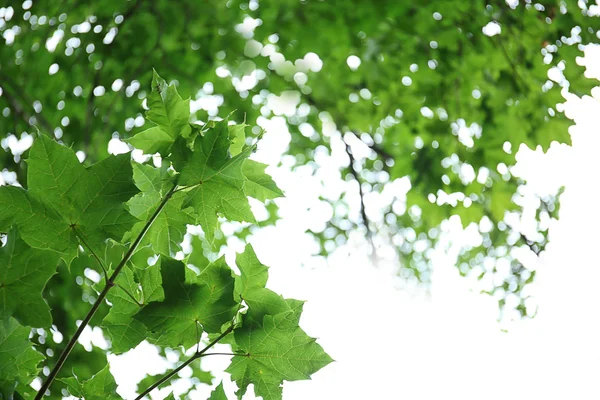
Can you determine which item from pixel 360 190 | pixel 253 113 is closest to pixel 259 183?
pixel 253 113

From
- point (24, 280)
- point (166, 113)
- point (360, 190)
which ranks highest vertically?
point (166, 113)

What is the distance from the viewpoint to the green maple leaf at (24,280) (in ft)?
1.96

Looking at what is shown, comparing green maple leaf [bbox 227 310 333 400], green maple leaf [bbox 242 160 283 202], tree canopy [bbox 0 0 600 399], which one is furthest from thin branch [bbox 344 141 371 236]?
green maple leaf [bbox 227 310 333 400]

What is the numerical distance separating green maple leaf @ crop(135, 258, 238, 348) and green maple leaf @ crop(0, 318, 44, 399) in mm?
135

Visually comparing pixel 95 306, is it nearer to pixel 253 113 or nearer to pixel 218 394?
pixel 218 394

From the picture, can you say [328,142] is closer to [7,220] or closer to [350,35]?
[350,35]

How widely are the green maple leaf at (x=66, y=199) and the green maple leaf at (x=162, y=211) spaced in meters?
0.04

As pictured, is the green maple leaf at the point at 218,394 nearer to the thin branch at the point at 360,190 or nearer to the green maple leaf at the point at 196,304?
the green maple leaf at the point at 196,304

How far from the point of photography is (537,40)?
2.54m

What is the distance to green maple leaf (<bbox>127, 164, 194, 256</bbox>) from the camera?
0.60m

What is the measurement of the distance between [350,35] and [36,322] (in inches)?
91.3

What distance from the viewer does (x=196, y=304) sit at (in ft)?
1.96

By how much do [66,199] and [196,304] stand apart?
0.18 metres

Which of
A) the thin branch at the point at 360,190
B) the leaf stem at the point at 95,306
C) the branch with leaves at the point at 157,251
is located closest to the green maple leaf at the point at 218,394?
the branch with leaves at the point at 157,251
